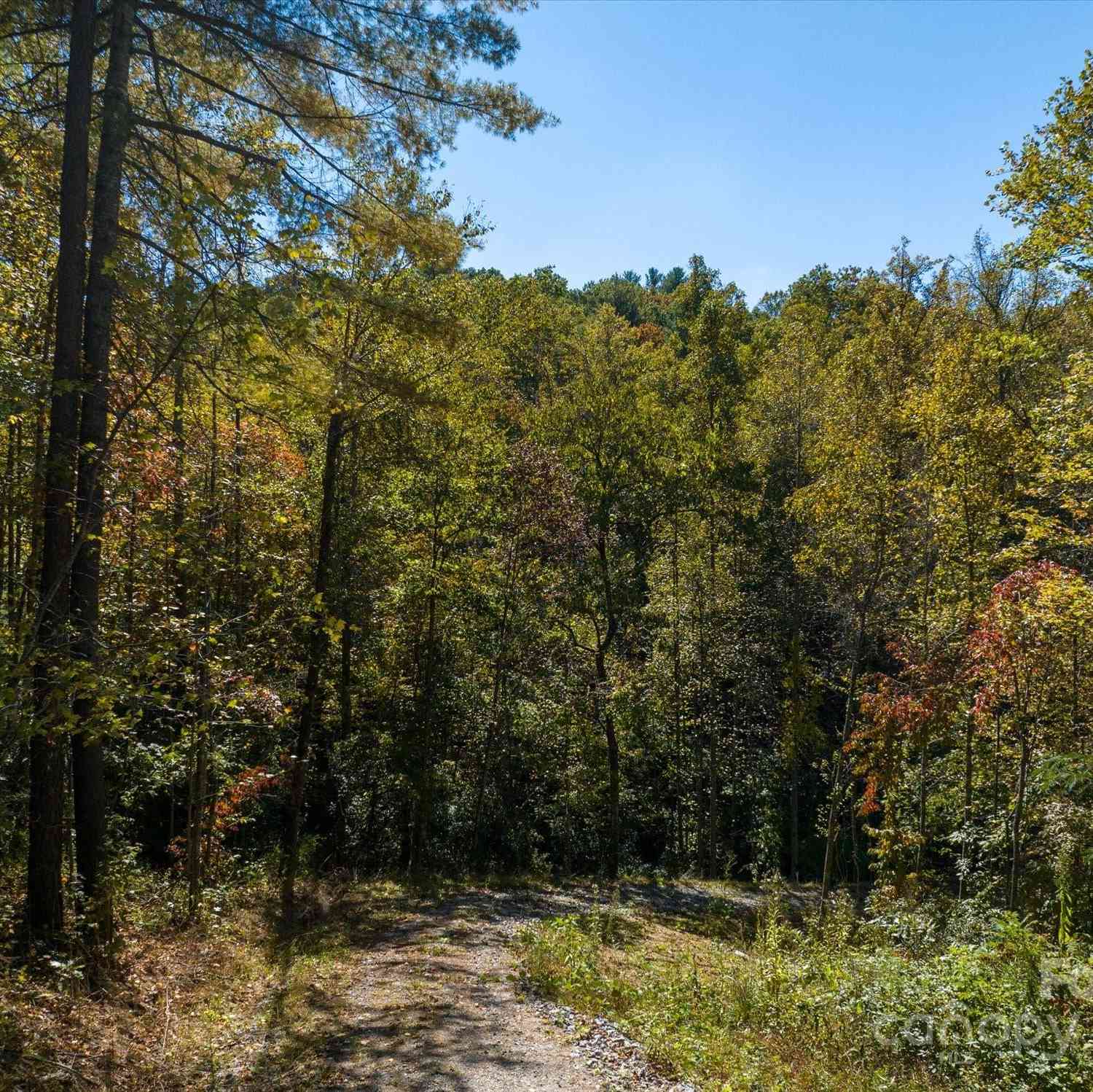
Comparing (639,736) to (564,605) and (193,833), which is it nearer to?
(564,605)

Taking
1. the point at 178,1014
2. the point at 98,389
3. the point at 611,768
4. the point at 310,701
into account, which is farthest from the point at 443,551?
the point at 178,1014

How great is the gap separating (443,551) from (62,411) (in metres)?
11.1

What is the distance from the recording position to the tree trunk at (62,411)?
621cm

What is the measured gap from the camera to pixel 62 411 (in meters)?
6.36

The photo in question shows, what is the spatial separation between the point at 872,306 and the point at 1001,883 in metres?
15.4

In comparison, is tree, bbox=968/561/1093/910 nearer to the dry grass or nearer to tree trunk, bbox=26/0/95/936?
the dry grass

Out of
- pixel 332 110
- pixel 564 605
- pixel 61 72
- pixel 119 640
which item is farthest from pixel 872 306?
pixel 119 640

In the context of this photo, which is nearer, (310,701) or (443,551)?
(310,701)

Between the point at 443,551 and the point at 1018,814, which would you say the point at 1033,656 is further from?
the point at 443,551

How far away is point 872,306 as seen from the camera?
72.1ft

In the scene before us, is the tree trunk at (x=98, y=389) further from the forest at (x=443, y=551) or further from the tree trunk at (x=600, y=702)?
the tree trunk at (x=600, y=702)

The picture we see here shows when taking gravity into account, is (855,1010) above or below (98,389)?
below

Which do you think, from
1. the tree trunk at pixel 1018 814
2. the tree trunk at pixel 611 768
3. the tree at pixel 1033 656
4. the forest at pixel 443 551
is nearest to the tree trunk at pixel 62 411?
the forest at pixel 443 551

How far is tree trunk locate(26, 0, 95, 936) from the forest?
0.03 metres
